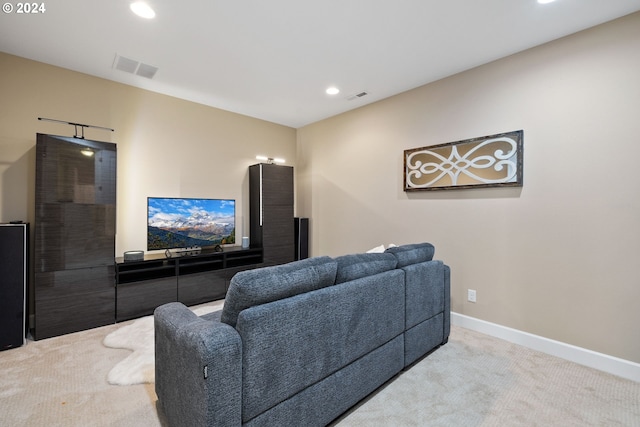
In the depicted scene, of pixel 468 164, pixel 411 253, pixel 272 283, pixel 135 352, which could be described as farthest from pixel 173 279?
pixel 468 164

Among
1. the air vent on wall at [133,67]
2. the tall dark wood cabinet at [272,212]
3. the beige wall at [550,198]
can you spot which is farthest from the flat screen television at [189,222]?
the beige wall at [550,198]

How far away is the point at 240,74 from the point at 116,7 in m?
1.23

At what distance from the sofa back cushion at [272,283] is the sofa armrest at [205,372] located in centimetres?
11

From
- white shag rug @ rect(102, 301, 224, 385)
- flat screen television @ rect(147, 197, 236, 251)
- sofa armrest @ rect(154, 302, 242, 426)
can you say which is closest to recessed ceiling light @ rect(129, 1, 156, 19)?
flat screen television @ rect(147, 197, 236, 251)

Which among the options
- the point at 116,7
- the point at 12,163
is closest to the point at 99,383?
the point at 12,163

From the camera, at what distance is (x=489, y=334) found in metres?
2.86

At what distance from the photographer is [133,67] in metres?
3.04

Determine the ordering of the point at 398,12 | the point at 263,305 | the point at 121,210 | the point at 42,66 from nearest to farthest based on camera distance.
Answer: the point at 263,305 < the point at 398,12 < the point at 42,66 < the point at 121,210

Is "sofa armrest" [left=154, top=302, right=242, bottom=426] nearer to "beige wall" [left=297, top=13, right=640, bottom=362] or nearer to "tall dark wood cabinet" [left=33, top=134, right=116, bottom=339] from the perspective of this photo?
"tall dark wood cabinet" [left=33, top=134, right=116, bottom=339]

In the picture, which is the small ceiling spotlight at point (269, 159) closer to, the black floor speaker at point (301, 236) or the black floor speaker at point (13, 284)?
the black floor speaker at point (301, 236)

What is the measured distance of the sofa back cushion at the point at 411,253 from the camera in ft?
7.34

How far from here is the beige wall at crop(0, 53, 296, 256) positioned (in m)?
2.87

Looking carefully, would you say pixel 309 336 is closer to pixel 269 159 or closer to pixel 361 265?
pixel 361 265

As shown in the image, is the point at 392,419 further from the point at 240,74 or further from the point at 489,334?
the point at 240,74
